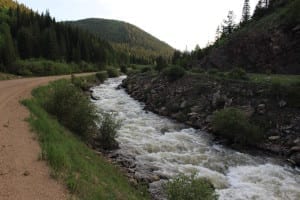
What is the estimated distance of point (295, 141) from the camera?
17.9m

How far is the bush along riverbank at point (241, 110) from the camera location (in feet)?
62.1

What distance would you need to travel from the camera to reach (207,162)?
1619cm

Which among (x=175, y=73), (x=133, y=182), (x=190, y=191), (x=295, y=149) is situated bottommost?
(x=133, y=182)

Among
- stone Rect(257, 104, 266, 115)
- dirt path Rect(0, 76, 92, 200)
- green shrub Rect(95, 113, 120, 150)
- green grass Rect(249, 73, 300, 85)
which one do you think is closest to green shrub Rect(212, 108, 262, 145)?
stone Rect(257, 104, 266, 115)

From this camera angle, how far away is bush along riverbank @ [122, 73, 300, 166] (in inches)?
746

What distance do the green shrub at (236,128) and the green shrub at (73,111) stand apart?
27.1 ft

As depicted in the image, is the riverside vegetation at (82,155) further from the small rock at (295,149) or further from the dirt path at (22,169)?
the small rock at (295,149)

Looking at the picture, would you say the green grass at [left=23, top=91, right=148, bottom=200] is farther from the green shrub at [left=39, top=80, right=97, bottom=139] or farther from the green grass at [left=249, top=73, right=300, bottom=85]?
the green grass at [left=249, top=73, right=300, bottom=85]

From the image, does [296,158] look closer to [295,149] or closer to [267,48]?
[295,149]

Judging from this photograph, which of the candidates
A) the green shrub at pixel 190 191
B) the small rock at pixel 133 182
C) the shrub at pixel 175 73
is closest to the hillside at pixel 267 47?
the shrub at pixel 175 73

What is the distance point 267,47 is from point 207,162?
1141 inches

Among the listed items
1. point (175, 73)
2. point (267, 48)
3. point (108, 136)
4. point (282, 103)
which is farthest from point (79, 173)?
A: point (267, 48)

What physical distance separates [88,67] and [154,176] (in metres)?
70.5

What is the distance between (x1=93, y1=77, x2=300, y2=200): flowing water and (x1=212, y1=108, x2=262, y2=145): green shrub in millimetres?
1246
